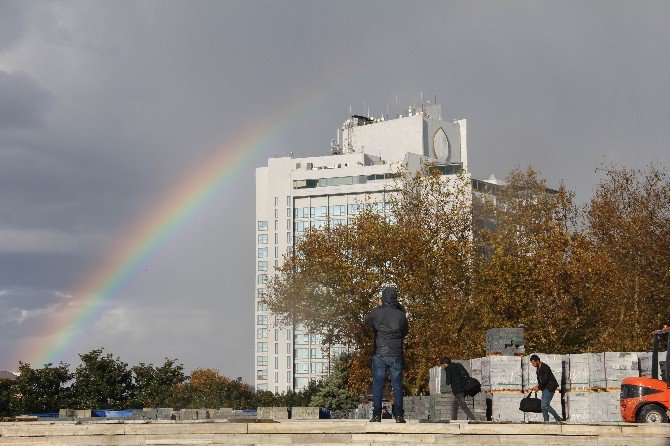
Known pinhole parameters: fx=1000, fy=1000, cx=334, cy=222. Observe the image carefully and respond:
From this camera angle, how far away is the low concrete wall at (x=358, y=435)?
14.8m

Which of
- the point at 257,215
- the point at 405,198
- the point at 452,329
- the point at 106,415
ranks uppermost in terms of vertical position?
the point at 257,215

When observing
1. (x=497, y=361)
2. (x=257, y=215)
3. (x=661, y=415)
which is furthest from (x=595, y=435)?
(x=257, y=215)

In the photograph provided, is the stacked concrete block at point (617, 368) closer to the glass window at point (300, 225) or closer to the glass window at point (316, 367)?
the glass window at point (316, 367)

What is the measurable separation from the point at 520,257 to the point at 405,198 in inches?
354

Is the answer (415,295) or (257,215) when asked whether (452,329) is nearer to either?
(415,295)

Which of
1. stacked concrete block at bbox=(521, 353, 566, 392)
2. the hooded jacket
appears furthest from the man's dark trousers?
stacked concrete block at bbox=(521, 353, 566, 392)

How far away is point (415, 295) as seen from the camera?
60.3 meters

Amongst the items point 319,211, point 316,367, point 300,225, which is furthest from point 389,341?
point 300,225

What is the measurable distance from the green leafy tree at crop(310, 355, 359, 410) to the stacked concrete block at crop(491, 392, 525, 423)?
54.7 m

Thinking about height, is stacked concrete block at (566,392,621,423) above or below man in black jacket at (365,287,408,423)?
below

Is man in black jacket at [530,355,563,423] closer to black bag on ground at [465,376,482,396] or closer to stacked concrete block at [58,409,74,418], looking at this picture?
black bag on ground at [465,376,482,396]

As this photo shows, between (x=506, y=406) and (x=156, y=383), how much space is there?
43546mm

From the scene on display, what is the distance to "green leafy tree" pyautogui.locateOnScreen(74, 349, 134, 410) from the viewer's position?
69000 mm

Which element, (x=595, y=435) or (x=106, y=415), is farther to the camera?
(x=106, y=415)
